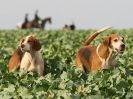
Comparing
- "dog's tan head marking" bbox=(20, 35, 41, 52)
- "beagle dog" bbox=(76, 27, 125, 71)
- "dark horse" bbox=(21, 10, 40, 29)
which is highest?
"dog's tan head marking" bbox=(20, 35, 41, 52)

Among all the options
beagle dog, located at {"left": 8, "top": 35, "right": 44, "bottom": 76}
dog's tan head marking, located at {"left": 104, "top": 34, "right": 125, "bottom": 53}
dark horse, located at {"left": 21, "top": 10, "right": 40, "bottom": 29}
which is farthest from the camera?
dark horse, located at {"left": 21, "top": 10, "right": 40, "bottom": 29}

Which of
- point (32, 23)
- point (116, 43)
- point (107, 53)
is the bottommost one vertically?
point (32, 23)

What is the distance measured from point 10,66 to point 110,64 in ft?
6.72

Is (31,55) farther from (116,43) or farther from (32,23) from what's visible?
(32,23)

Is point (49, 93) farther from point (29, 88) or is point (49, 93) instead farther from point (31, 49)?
point (31, 49)

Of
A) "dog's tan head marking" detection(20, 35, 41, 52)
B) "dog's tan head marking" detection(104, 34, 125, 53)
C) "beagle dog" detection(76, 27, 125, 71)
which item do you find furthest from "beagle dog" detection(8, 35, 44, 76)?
"dog's tan head marking" detection(104, 34, 125, 53)

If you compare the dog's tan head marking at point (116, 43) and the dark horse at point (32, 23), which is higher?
the dog's tan head marking at point (116, 43)

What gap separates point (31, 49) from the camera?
1049 centimetres

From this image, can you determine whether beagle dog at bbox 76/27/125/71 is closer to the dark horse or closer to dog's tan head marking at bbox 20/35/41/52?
dog's tan head marking at bbox 20/35/41/52

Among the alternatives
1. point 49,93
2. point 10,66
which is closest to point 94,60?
point 10,66

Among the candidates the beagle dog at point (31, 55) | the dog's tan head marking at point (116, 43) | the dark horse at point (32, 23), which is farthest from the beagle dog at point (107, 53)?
the dark horse at point (32, 23)

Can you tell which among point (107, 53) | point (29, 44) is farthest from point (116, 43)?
point (29, 44)

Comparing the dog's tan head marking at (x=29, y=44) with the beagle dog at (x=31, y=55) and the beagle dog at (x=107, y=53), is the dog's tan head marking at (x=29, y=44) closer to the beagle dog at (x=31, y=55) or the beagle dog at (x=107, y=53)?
the beagle dog at (x=31, y=55)

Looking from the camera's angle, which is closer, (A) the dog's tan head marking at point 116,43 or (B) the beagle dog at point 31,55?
(A) the dog's tan head marking at point 116,43
